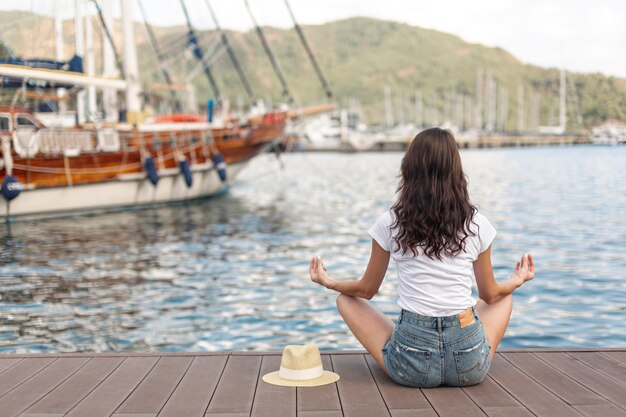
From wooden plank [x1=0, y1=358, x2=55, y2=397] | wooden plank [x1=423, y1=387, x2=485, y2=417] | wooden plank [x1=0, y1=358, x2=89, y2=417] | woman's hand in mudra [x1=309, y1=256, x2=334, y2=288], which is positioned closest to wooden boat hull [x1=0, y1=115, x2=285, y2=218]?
wooden plank [x1=0, y1=358, x2=55, y2=397]

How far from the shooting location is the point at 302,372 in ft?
16.2

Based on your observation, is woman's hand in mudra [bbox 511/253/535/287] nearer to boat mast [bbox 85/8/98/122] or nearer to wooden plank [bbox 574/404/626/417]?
wooden plank [bbox 574/404/626/417]

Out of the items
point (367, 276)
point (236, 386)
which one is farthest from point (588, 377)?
point (236, 386)

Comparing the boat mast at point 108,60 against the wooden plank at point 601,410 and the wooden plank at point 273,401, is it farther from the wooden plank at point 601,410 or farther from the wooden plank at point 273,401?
the wooden plank at point 601,410

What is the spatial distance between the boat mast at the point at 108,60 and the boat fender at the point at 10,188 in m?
6.81

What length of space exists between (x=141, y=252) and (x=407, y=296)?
13.0 m

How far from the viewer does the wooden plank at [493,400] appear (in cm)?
436

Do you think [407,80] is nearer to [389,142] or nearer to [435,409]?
[389,142]

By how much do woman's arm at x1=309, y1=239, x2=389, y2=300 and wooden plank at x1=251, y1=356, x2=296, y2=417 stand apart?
0.64m

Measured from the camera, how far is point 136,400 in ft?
15.3

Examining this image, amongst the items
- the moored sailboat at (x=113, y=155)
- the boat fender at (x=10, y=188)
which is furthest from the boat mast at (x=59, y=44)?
the boat fender at (x=10, y=188)

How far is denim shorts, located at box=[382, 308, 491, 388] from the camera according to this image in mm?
4613

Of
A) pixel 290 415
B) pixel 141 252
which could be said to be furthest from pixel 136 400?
pixel 141 252

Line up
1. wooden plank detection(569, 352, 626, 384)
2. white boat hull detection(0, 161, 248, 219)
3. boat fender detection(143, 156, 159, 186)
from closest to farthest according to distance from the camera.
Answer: wooden plank detection(569, 352, 626, 384), white boat hull detection(0, 161, 248, 219), boat fender detection(143, 156, 159, 186)
